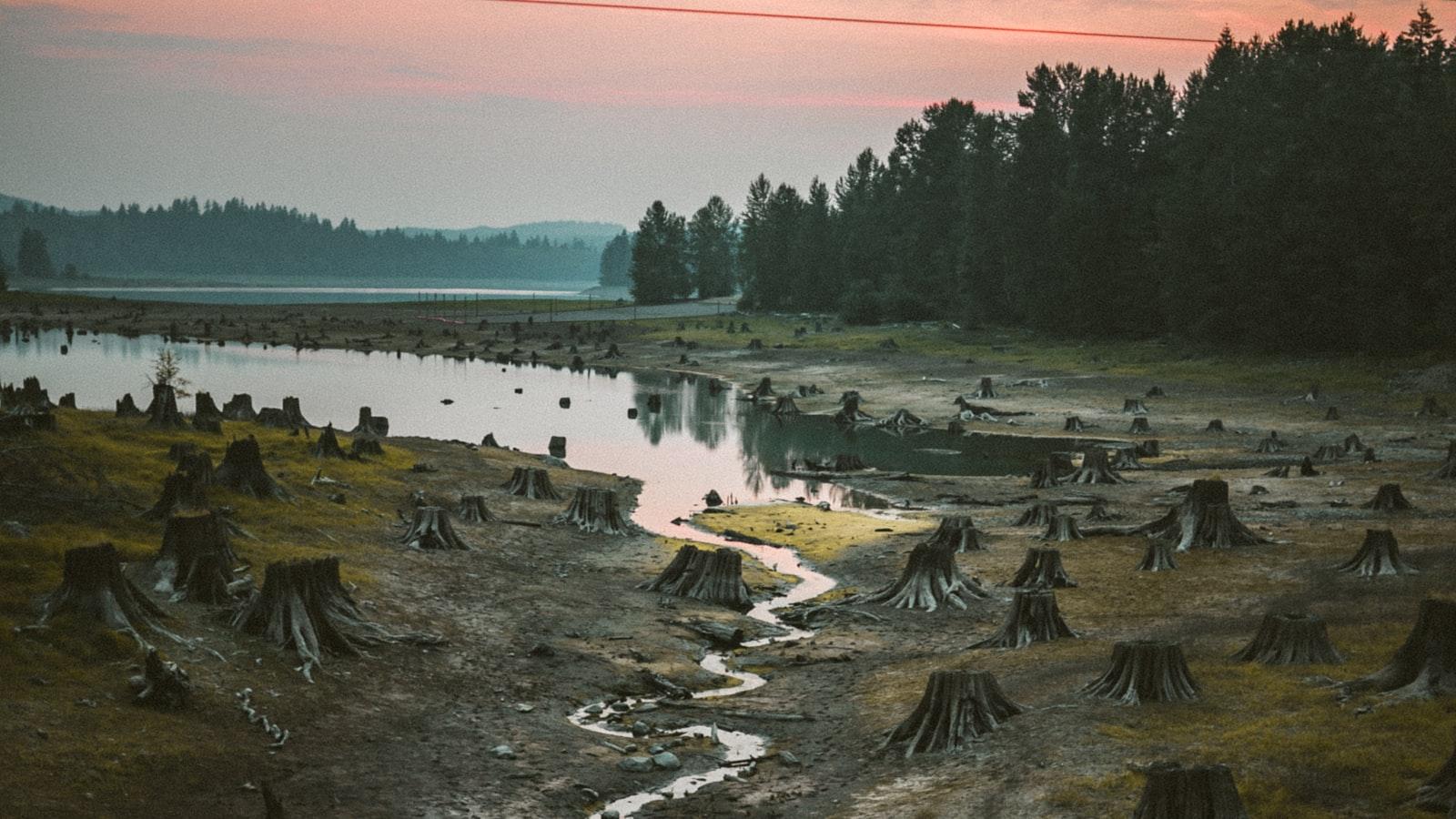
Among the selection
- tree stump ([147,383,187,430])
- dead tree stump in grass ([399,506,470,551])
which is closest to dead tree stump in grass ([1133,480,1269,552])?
dead tree stump in grass ([399,506,470,551])

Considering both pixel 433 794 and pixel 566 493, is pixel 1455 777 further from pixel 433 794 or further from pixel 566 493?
pixel 566 493

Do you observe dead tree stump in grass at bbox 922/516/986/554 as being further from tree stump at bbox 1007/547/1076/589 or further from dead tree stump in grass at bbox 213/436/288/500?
dead tree stump in grass at bbox 213/436/288/500

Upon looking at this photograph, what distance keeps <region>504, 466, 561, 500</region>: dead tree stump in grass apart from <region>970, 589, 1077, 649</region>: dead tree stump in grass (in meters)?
18.9

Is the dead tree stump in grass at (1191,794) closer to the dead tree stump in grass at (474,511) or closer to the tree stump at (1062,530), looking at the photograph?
the tree stump at (1062,530)

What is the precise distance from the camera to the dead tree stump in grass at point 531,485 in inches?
1644

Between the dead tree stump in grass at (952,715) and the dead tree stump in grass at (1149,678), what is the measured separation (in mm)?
1538

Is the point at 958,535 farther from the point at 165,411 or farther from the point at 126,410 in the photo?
the point at 126,410

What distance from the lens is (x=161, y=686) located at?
18719mm

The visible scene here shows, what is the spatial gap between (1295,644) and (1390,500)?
55.5 ft

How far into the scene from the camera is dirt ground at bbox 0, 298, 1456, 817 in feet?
56.7

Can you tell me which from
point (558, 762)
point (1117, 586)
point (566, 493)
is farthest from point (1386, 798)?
point (566, 493)

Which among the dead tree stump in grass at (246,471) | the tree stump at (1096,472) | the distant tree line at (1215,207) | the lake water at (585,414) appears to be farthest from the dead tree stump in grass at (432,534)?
the distant tree line at (1215,207)

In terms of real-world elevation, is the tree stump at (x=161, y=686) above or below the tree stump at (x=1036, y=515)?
above

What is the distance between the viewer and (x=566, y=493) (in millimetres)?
43750
